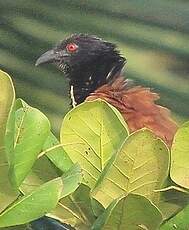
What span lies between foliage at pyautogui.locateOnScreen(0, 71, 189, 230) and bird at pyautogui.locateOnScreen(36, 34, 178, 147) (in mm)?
371

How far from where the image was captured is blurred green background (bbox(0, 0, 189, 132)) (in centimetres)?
108

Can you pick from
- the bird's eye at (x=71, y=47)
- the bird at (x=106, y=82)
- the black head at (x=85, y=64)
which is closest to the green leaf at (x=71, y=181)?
the bird at (x=106, y=82)

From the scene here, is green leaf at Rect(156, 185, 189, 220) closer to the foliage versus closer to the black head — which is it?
the foliage

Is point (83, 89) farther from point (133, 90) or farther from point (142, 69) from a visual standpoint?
point (142, 69)

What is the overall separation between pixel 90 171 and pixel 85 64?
1.66 metres

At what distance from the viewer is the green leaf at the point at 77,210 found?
21.6 inches

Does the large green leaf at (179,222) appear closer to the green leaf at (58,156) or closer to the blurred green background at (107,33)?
the green leaf at (58,156)

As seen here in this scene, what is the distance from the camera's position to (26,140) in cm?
51

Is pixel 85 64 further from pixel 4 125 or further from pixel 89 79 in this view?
pixel 4 125

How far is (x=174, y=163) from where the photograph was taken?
0.53 metres

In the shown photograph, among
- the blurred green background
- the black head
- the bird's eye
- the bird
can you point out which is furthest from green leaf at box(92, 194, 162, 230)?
the bird's eye

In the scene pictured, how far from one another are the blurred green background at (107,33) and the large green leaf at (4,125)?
551 mm

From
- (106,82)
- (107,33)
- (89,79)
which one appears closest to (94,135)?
(107,33)

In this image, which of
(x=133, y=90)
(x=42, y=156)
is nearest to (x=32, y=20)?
(x=133, y=90)
